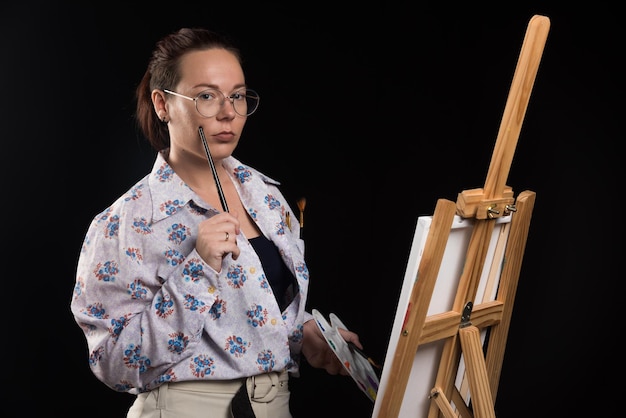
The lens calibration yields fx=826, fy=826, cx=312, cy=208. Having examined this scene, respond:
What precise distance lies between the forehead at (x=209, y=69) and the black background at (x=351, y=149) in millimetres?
976

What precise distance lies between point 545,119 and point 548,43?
0.82 ft

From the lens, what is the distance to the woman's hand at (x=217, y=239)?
5.95ft

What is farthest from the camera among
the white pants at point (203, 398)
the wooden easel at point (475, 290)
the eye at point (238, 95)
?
the eye at point (238, 95)

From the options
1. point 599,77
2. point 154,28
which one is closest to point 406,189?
point 599,77

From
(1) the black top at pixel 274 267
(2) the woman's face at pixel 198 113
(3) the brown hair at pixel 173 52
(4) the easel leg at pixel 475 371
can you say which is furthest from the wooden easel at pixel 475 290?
(3) the brown hair at pixel 173 52

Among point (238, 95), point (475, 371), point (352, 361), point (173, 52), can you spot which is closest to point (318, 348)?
point (352, 361)

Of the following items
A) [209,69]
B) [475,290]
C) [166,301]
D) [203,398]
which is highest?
[209,69]

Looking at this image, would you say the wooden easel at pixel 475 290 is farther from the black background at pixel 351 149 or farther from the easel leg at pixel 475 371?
the black background at pixel 351 149

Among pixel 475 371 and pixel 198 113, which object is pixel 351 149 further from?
pixel 475 371

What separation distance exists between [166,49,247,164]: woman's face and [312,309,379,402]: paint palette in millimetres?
488

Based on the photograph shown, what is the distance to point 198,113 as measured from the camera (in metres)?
1.97

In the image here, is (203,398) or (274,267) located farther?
(274,267)

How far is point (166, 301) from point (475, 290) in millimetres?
690

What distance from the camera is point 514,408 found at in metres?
2.86
